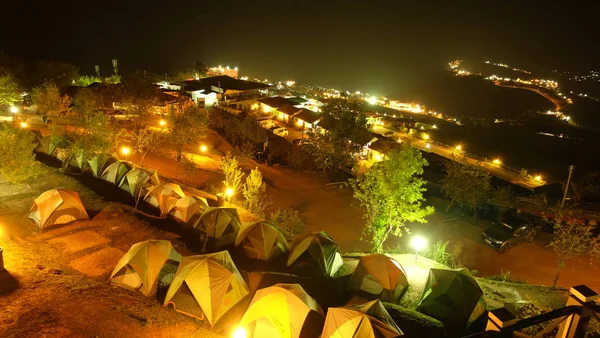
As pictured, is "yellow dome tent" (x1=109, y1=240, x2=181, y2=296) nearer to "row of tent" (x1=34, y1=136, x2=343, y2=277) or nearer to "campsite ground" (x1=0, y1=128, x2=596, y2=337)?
"campsite ground" (x1=0, y1=128, x2=596, y2=337)

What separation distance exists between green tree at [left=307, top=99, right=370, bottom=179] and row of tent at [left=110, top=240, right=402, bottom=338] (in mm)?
19501

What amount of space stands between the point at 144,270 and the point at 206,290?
91.3 inches

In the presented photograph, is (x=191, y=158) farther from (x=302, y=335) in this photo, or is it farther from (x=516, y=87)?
(x=516, y=87)

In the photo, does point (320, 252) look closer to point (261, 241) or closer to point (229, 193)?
point (261, 241)

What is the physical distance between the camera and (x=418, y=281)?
15.2 m

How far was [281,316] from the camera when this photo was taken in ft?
34.6

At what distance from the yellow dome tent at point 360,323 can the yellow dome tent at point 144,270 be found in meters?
5.54

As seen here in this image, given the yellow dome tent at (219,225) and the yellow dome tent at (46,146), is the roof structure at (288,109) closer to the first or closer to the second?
the yellow dome tent at (46,146)

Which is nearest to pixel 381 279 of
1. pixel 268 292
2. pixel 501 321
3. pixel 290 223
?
pixel 268 292

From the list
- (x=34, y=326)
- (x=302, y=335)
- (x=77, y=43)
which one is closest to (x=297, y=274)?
(x=302, y=335)

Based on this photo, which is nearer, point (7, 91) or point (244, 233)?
point (244, 233)

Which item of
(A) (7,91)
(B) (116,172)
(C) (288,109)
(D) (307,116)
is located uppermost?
(A) (7,91)

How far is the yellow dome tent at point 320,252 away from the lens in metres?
15.0

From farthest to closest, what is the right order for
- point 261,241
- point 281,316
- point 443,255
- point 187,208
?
point 443,255
point 187,208
point 261,241
point 281,316
